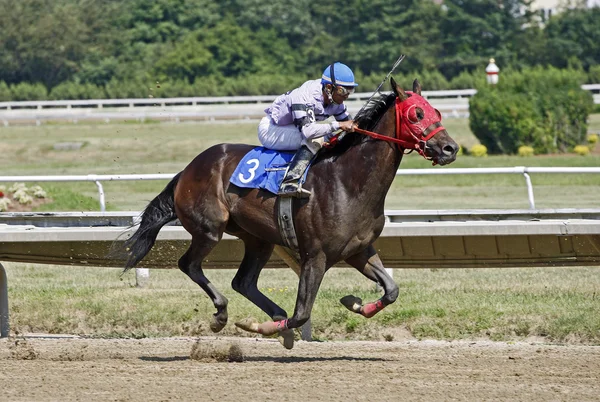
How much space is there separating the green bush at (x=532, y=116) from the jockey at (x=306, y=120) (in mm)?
19034

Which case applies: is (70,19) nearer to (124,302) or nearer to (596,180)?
(596,180)


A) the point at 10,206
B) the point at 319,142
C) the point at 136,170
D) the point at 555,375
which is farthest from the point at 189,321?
the point at 136,170

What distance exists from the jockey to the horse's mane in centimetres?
10

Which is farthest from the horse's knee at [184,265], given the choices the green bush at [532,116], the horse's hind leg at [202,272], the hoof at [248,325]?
the green bush at [532,116]

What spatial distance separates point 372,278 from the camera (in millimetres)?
7418

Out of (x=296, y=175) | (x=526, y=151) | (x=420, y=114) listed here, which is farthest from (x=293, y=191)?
(x=526, y=151)

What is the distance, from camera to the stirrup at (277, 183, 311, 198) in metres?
7.18

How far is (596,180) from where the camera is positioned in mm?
20938

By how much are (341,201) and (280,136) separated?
27.8 inches

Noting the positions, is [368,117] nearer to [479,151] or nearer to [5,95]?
[479,151]

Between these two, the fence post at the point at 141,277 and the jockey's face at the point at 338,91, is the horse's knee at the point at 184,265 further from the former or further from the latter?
the fence post at the point at 141,277

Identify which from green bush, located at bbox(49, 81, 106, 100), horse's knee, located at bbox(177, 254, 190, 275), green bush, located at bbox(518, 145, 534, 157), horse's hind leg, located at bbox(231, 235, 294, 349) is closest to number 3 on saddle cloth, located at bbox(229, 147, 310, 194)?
horse's hind leg, located at bbox(231, 235, 294, 349)

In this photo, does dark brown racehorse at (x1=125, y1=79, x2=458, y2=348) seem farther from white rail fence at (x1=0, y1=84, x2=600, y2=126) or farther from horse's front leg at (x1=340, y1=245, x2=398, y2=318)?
white rail fence at (x1=0, y1=84, x2=600, y2=126)

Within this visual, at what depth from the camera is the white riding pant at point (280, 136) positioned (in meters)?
7.52
